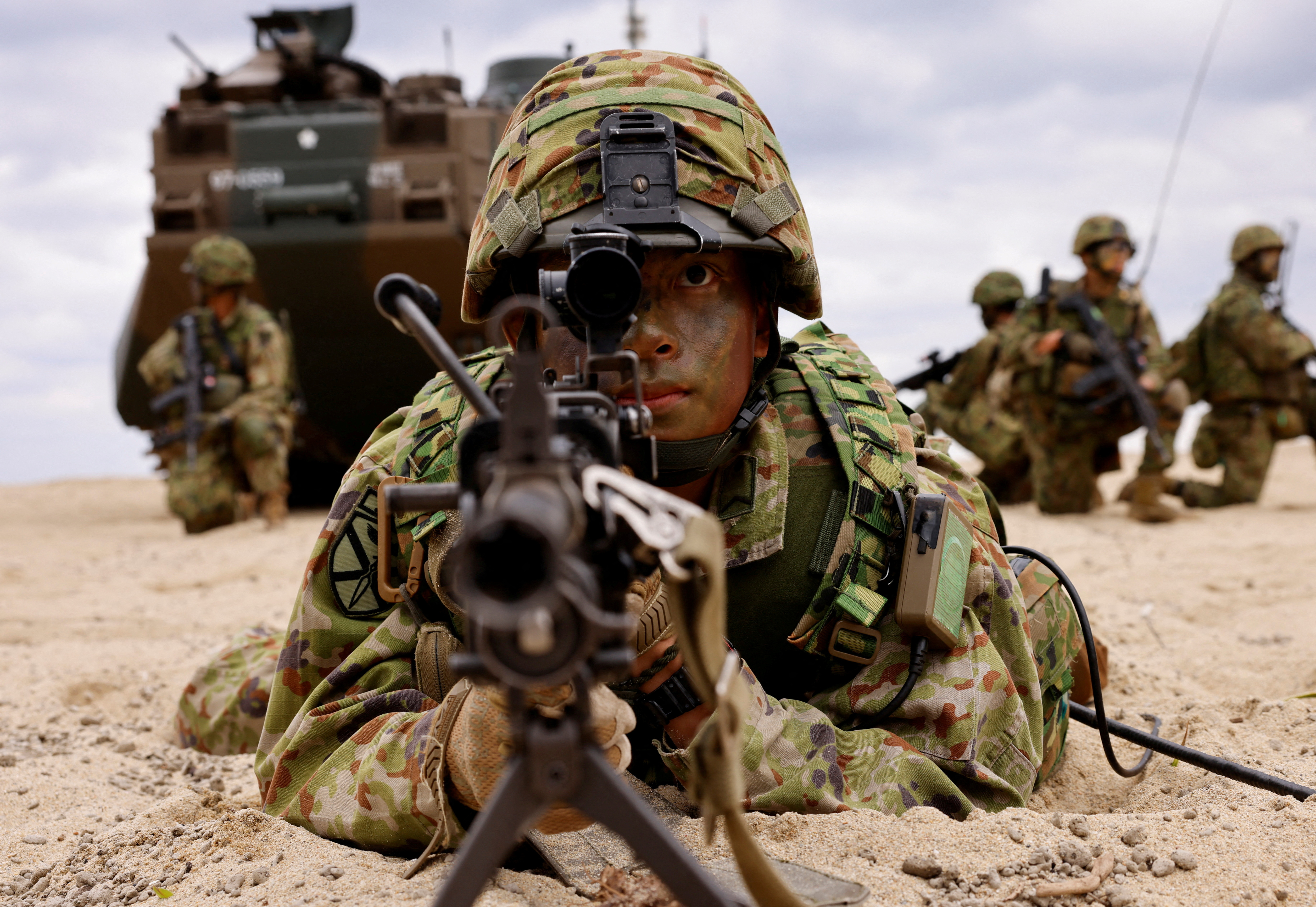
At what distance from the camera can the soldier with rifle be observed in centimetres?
1055

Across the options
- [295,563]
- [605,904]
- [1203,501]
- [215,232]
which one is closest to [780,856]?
[605,904]

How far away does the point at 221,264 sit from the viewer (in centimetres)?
869

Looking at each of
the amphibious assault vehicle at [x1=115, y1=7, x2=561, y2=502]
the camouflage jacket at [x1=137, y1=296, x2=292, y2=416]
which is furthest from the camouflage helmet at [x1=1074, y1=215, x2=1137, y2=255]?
the camouflage jacket at [x1=137, y1=296, x2=292, y2=416]

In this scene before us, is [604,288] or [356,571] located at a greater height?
[604,288]

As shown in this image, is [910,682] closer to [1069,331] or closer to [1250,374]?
[1069,331]

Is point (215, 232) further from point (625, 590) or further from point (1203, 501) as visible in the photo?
point (625, 590)

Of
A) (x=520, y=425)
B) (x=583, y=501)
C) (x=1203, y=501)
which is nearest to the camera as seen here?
(x=520, y=425)

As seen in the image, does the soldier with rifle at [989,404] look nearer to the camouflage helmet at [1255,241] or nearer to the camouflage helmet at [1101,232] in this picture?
the camouflage helmet at [1101,232]

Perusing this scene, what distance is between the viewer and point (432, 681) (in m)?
2.33

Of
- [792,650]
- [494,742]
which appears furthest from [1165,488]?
[494,742]

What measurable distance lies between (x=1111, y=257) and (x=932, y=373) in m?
2.28

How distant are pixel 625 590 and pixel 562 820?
0.61m

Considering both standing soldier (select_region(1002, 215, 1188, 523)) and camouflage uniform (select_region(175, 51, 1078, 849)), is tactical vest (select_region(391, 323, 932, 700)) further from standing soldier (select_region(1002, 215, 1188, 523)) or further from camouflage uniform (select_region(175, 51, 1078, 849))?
standing soldier (select_region(1002, 215, 1188, 523))

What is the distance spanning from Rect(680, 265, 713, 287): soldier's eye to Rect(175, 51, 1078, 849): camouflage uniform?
0.50ft
